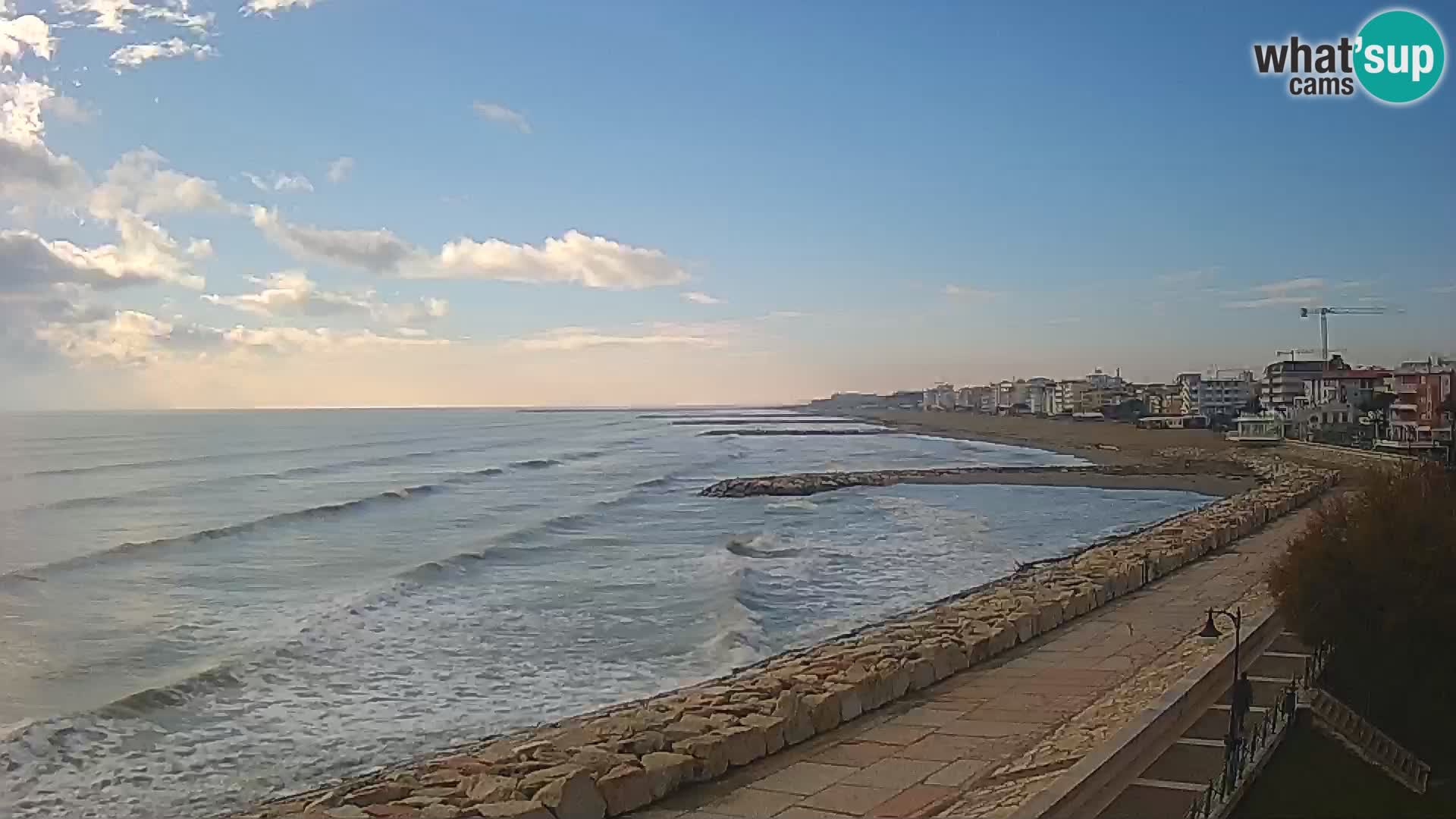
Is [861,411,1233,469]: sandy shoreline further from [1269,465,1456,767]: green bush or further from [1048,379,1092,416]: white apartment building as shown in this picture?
[1269,465,1456,767]: green bush

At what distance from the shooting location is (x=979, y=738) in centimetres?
1046

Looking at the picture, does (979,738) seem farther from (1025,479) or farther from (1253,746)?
(1025,479)

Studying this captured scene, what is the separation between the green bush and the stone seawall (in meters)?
3.99

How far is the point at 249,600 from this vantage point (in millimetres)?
22328

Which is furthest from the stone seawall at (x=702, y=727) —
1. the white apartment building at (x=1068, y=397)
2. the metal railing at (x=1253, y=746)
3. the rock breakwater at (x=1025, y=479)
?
the white apartment building at (x=1068, y=397)

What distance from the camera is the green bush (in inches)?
388

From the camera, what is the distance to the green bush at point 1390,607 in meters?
9.85

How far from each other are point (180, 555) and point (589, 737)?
21.2m

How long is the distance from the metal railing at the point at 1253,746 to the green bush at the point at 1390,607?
0.26 m

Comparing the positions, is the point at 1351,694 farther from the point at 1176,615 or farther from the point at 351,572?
the point at 351,572

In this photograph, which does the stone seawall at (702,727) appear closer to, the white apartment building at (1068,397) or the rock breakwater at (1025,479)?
the rock breakwater at (1025,479)

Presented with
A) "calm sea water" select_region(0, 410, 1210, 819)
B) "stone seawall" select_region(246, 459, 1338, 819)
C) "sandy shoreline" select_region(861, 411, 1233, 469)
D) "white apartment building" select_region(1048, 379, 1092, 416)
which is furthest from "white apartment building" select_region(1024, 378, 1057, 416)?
"stone seawall" select_region(246, 459, 1338, 819)

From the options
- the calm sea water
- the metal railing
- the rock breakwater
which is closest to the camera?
the metal railing

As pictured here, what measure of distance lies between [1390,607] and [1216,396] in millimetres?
121193
